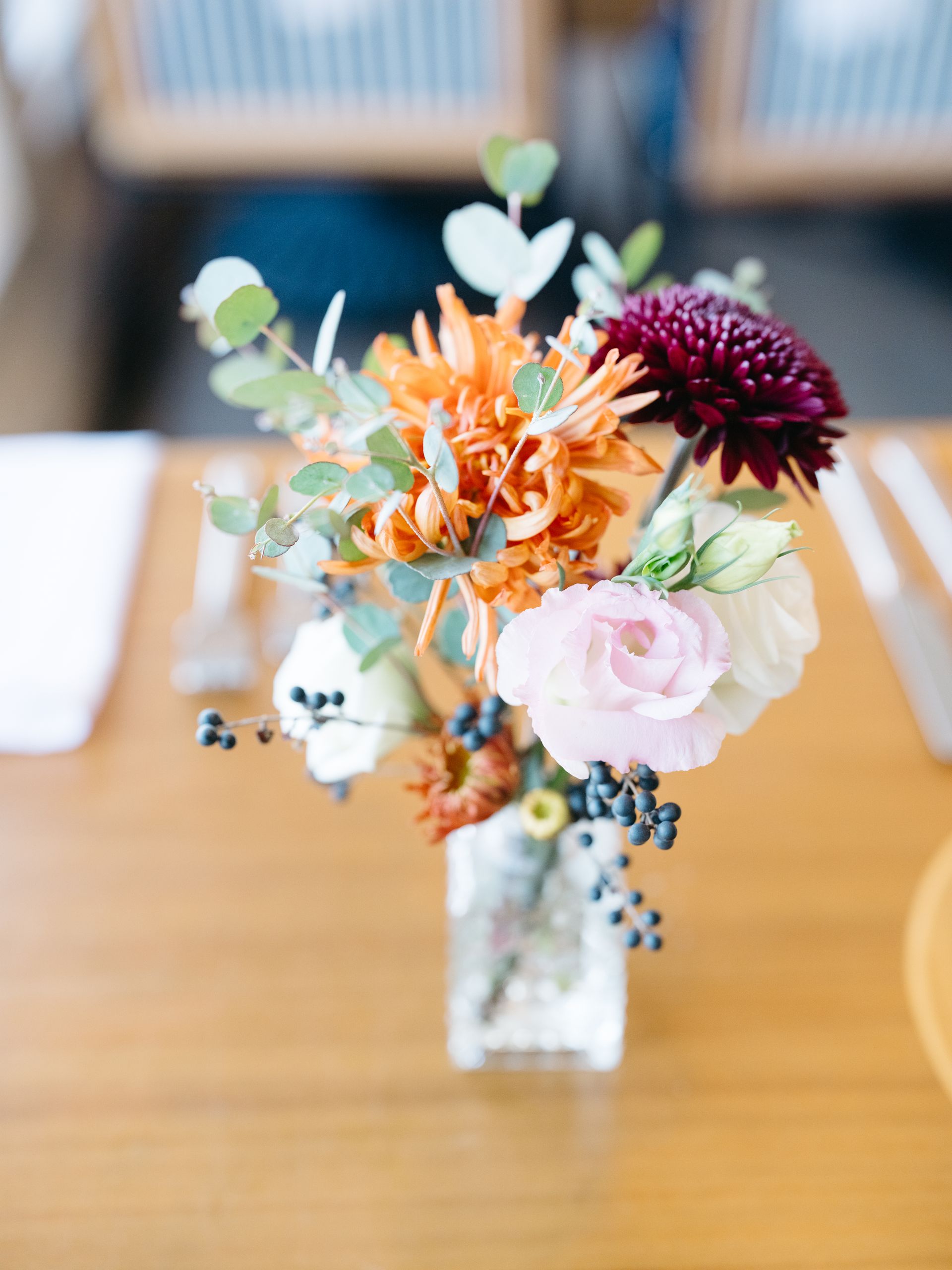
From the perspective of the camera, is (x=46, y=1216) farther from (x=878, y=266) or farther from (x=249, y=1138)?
(x=878, y=266)

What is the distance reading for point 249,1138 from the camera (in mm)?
576

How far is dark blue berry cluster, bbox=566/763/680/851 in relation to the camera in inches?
14.8

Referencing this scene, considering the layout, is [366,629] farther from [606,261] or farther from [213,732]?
[606,261]

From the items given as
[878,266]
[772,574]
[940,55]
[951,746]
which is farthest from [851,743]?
[878,266]

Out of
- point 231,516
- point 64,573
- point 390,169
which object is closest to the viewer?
point 231,516

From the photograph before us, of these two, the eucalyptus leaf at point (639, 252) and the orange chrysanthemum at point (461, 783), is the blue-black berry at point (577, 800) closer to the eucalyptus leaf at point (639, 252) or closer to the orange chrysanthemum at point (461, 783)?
the orange chrysanthemum at point (461, 783)

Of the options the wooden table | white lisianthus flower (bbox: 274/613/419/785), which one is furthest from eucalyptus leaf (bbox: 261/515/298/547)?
the wooden table

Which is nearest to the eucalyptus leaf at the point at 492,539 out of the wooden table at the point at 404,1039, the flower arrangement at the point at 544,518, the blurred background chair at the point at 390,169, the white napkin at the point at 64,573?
the flower arrangement at the point at 544,518

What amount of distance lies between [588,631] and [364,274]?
5.77 feet

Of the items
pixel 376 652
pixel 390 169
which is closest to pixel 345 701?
pixel 376 652

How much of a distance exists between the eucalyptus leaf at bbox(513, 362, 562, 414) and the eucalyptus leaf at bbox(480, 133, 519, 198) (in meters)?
0.14

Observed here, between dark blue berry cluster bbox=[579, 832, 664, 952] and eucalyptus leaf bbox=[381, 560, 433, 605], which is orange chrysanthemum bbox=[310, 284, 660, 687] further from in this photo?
dark blue berry cluster bbox=[579, 832, 664, 952]

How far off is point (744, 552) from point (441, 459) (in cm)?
11

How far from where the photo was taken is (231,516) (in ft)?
1.45
